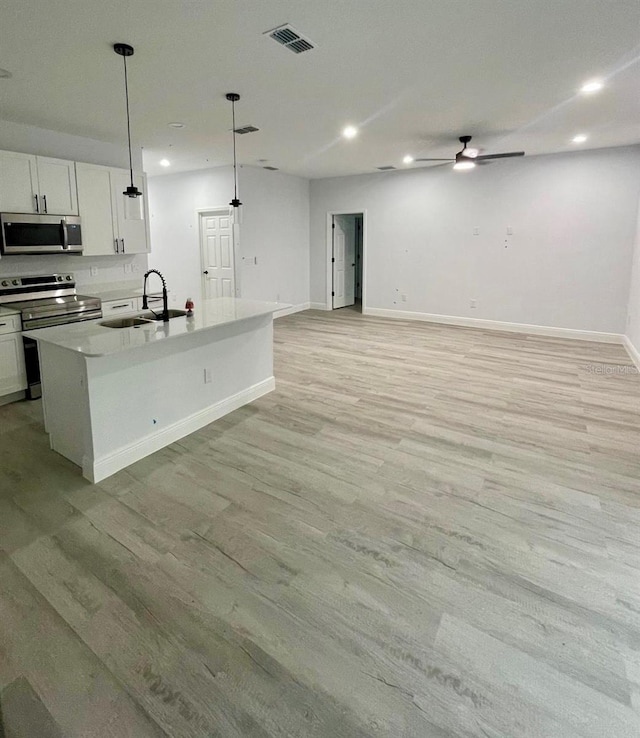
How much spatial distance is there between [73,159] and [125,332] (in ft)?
11.9

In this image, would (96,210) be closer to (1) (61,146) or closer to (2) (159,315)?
(1) (61,146)

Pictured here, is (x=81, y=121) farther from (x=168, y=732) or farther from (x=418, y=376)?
(x=168, y=732)

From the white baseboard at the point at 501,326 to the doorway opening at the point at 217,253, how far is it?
2914mm

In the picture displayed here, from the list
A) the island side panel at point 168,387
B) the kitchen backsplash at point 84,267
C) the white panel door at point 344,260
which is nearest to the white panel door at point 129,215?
the kitchen backsplash at point 84,267

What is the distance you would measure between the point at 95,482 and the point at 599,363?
5902 mm

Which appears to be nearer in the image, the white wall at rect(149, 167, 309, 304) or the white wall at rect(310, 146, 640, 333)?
the white wall at rect(310, 146, 640, 333)

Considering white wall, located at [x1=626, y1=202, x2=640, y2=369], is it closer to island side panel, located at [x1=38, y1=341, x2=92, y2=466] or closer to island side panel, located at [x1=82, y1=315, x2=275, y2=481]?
island side panel, located at [x1=82, y1=315, x2=275, y2=481]

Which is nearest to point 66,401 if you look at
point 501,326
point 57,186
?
point 57,186

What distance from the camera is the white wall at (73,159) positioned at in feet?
15.9

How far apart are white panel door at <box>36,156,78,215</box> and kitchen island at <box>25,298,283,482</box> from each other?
2.28 m

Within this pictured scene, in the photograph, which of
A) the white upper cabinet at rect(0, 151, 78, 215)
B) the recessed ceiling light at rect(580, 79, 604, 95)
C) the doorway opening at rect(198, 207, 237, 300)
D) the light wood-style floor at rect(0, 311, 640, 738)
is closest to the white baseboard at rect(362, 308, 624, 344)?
the doorway opening at rect(198, 207, 237, 300)

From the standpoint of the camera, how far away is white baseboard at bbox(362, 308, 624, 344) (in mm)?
6957

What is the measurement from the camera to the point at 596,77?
362 cm

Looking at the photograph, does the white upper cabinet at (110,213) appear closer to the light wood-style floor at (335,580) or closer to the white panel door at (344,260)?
the light wood-style floor at (335,580)
